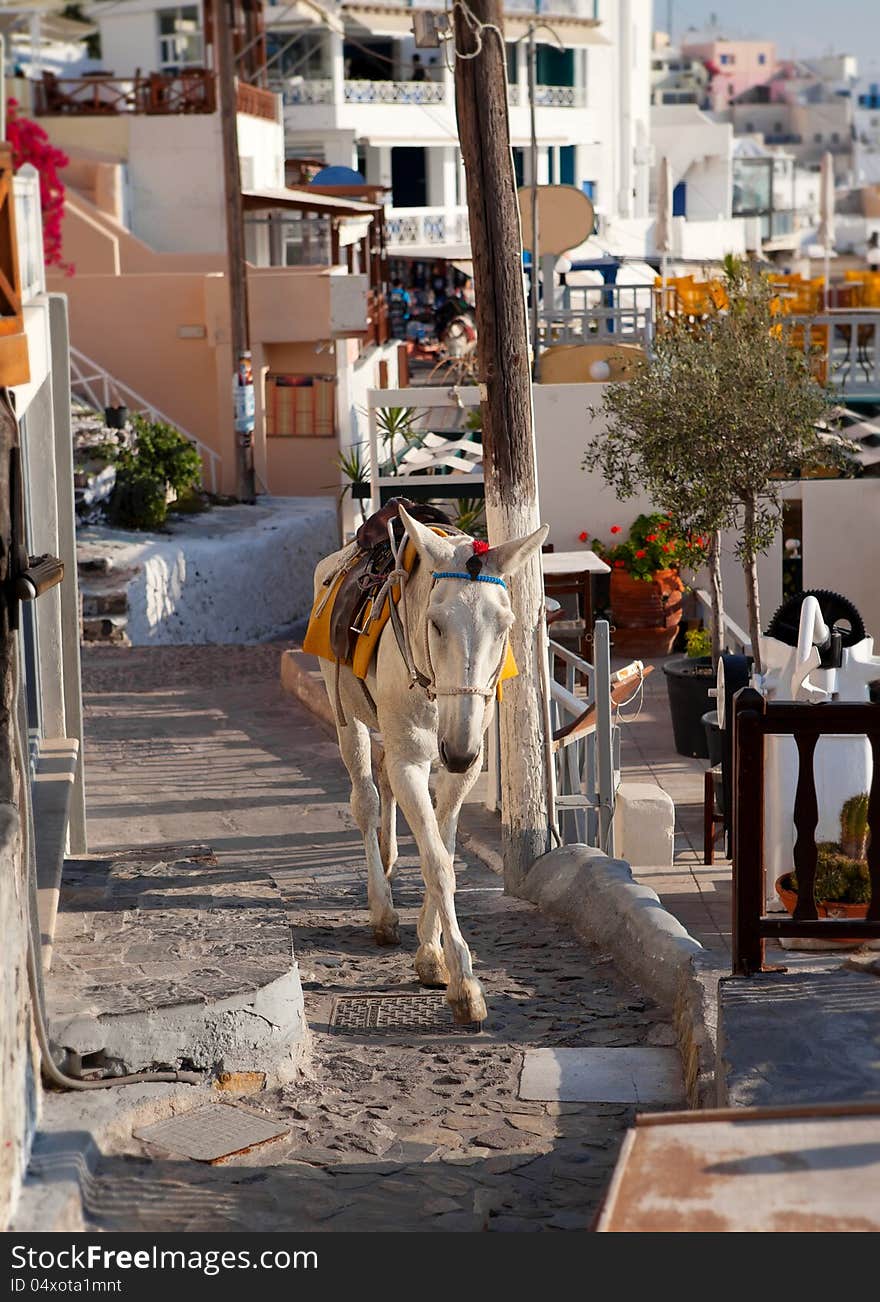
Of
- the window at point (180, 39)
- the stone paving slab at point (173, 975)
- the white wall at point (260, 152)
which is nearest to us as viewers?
the stone paving slab at point (173, 975)

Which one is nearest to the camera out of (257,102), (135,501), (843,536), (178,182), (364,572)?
(364,572)

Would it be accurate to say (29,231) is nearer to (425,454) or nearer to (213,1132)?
(213,1132)

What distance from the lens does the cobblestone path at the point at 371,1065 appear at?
15.4ft

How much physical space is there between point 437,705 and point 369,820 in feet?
4.87

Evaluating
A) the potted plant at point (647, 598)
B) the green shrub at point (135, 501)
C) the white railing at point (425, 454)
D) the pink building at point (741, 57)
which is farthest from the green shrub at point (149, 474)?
the pink building at point (741, 57)

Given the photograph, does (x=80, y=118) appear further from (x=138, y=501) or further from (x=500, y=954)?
(x=500, y=954)

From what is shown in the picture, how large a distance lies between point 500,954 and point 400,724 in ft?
4.68

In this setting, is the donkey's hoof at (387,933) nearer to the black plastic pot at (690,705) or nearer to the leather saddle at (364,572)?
the leather saddle at (364,572)

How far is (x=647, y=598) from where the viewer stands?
16.4 m

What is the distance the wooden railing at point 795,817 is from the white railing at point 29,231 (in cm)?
402

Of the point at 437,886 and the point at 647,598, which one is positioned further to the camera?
the point at 647,598

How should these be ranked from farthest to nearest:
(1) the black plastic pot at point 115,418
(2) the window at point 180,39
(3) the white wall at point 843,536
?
(2) the window at point 180,39 → (1) the black plastic pot at point 115,418 → (3) the white wall at point 843,536

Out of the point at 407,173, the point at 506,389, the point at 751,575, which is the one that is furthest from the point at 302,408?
the point at 506,389

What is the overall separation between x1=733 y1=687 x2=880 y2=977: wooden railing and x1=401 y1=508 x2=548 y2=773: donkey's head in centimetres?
107
